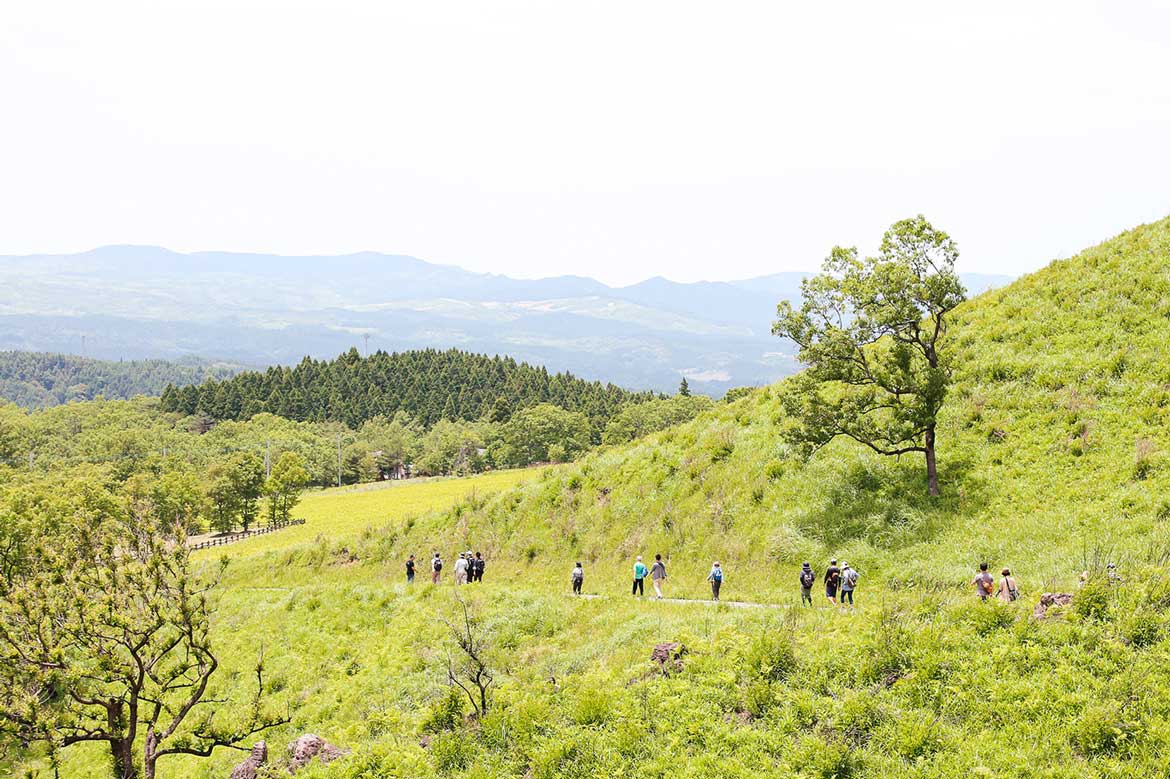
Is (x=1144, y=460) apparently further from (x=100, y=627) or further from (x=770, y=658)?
(x=100, y=627)

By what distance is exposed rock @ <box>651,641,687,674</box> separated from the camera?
13.4m

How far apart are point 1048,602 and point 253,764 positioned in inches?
A: 624

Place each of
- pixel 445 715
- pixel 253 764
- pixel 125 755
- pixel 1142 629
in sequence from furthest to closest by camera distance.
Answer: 1. pixel 253 764
2. pixel 445 715
3. pixel 125 755
4. pixel 1142 629

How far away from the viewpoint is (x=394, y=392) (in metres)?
175

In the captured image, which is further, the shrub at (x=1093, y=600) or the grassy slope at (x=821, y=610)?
the shrub at (x=1093, y=600)

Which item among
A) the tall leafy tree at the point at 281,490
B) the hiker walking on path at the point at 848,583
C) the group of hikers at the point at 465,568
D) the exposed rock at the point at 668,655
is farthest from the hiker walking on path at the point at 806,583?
the tall leafy tree at the point at 281,490

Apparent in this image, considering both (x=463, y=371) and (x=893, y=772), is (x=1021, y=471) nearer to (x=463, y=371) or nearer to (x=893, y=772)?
(x=893, y=772)

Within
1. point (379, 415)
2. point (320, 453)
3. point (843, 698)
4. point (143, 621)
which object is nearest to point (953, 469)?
point (843, 698)

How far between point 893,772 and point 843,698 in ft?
5.18

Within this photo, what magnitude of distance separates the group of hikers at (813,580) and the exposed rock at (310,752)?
10.5 m

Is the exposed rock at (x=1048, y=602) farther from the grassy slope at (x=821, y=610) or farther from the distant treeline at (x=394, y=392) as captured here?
the distant treeline at (x=394, y=392)

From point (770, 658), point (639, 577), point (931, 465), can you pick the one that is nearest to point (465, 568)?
point (639, 577)

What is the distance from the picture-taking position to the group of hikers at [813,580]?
1449cm

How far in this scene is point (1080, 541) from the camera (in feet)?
57.8
